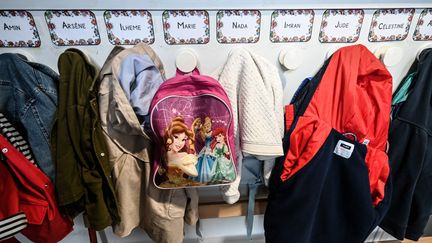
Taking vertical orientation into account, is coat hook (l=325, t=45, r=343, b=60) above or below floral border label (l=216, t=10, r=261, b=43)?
below

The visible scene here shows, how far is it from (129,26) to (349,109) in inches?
27.8

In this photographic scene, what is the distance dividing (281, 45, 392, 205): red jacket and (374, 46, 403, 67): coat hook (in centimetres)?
8

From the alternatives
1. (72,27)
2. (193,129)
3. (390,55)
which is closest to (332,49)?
(390,55)

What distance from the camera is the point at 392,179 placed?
31.3 inches

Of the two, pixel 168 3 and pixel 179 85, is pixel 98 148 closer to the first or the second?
pixel 179 85

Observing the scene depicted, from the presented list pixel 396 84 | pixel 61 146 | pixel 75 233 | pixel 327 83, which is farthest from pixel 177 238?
pixel 396 84

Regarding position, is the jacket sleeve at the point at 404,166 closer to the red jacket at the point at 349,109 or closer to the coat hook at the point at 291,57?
the red jacket at the point at 349,109

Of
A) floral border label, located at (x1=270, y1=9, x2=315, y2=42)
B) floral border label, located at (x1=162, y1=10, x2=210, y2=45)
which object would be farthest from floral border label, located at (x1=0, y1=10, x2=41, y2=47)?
floral border label, located at (x1=270, y1=9, x2=315, y2=42)

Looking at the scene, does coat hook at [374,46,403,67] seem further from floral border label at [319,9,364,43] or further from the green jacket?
the green jacket

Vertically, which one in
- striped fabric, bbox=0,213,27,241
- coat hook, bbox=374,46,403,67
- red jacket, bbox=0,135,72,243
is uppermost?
coat hook, bbox=374,46,403,67

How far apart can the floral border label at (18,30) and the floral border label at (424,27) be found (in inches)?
47.6

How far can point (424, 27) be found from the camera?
30.1 inches

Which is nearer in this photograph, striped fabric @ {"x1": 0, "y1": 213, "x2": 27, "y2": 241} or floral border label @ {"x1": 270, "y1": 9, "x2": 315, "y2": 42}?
striped fabric @ {"x1": 0, "y1": 213, "x2": 27, "y2": 241}

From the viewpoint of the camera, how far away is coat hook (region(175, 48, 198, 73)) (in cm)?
71
